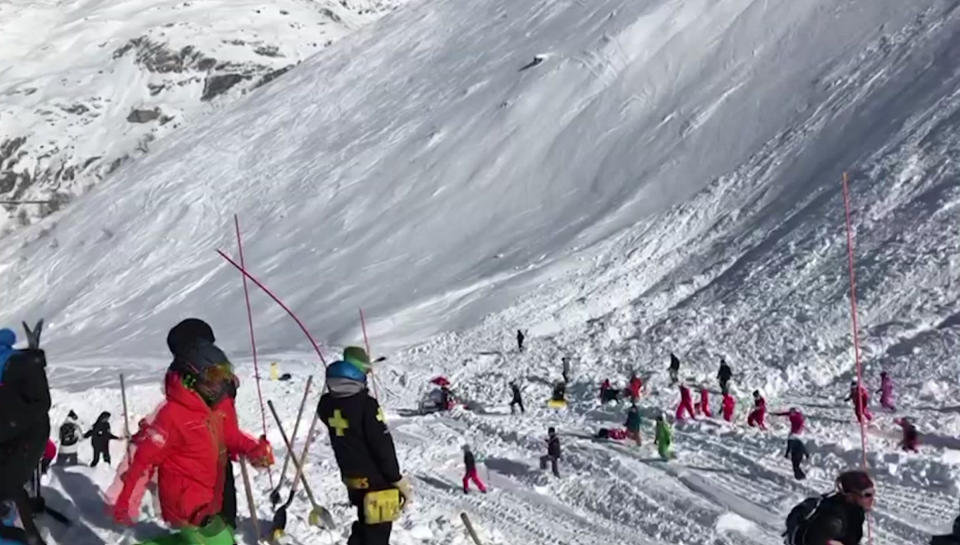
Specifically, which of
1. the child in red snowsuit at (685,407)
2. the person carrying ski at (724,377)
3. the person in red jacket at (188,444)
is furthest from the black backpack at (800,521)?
the person carrying ski at (724,377)

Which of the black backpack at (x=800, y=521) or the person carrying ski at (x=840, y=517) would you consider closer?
the person carrying ski at (x=840, y=517)

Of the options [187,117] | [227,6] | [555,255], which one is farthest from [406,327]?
[227,6]

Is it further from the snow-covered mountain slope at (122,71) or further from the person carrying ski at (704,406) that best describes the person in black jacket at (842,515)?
the snow-covered mountain slope at (122,71)

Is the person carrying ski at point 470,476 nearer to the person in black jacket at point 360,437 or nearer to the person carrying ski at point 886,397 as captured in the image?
the person in black jacket at point 360,437

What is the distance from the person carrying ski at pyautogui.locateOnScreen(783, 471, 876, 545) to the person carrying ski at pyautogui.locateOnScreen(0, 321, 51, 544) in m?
3.82

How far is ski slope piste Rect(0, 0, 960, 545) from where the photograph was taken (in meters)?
13.9

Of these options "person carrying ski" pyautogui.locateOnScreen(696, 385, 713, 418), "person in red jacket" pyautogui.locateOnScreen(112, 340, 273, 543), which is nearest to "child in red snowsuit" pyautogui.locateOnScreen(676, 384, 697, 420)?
"person carrying ski" pyautogui.locateOnScreen(696, 385, 713, 418)

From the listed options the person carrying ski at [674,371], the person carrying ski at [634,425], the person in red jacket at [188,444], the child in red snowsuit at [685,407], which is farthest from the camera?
the person carrying ski at [674,371]

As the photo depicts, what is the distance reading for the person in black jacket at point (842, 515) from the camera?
493 centimetres

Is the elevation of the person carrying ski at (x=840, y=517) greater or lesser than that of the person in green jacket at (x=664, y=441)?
greater

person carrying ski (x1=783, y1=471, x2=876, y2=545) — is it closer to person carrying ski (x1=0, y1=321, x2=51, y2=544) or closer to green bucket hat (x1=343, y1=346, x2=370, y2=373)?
green bucket hat (x1=343, y1=346, x2=370, y2=373)

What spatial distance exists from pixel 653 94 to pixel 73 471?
44.0 m

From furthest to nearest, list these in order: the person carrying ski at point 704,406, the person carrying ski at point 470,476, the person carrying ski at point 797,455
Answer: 1. the person carrying ski at point 704,406
2. the person carrying ski at point 797,455
3. the person carrying ski at point 470,476

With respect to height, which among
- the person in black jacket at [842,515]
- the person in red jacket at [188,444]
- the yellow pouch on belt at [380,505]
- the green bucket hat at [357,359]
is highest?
the green bucket hat at [357,359]
